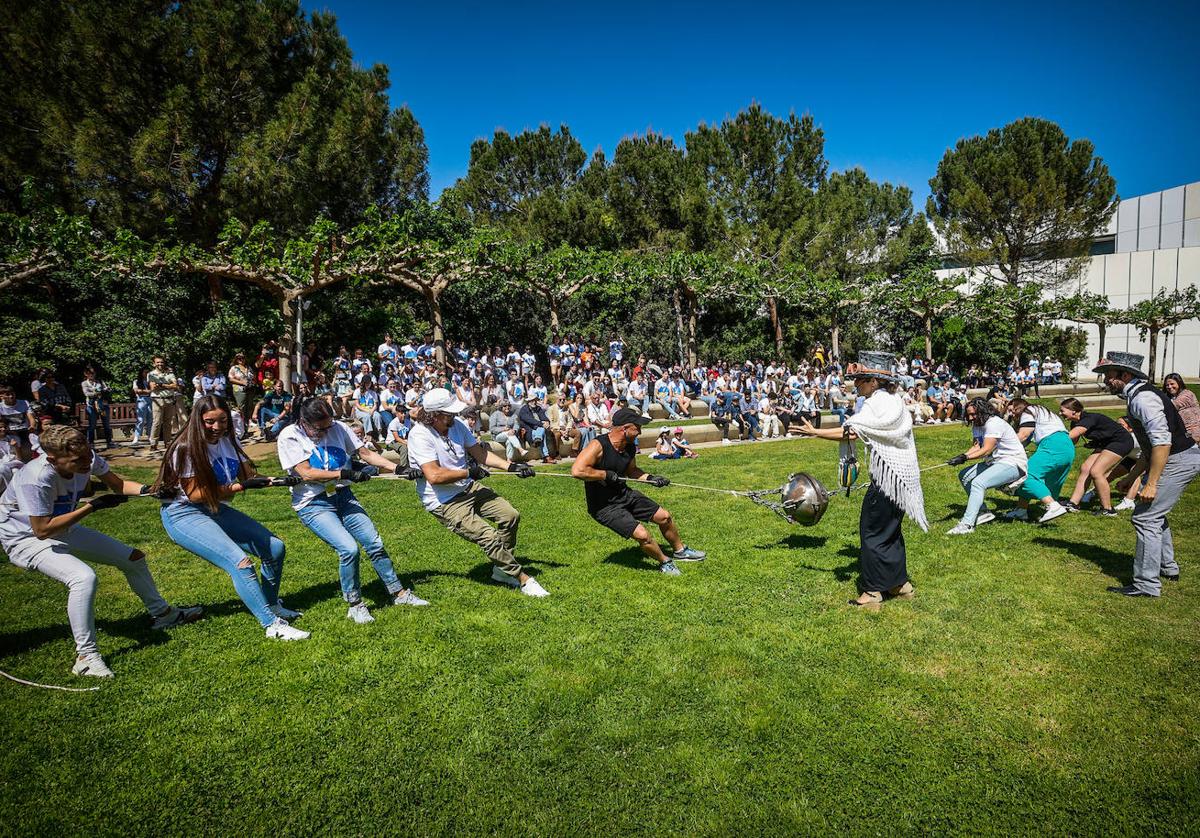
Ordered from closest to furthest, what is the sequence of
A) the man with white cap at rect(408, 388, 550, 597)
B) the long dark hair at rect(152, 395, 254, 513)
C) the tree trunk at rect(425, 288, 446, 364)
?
the long dark hair at rect(152, 395, 254, 513) → the man with white cap at rect(408, 388, 550, 597) → the tree trunk at rect(425, 288, 446, 364)

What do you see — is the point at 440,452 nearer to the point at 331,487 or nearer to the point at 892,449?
the point at 331,487

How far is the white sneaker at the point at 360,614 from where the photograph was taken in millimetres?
5219

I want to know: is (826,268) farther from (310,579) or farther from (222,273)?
(310,579)

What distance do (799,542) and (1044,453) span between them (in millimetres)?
3415

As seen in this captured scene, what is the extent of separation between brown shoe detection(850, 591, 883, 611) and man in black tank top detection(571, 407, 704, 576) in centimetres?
166

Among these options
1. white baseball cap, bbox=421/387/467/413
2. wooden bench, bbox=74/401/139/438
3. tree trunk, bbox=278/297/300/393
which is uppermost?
tree trunk, bbox=278/297/300/393

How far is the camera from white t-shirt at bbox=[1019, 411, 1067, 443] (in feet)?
25.4

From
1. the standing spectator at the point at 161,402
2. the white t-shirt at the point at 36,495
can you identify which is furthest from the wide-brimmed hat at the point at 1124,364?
the standing spectator at the point at 161,402

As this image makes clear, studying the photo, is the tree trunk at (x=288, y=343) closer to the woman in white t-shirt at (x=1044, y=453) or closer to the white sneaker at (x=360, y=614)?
the white sneaker at (x=360, y=614)

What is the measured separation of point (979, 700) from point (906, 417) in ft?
7.37

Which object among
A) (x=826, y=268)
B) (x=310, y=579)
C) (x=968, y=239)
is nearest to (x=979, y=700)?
(x=310, y=579)

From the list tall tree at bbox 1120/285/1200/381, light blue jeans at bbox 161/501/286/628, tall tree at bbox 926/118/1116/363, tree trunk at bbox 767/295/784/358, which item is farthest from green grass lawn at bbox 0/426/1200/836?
tall tree at bbox 926/118/1116/363

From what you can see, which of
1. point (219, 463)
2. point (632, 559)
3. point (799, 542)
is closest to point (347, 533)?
point (219, 463)

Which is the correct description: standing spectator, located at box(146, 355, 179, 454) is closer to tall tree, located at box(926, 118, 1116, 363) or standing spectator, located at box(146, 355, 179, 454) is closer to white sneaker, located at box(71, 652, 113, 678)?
white sneaker, located at box(71, 652, 113, 678)
